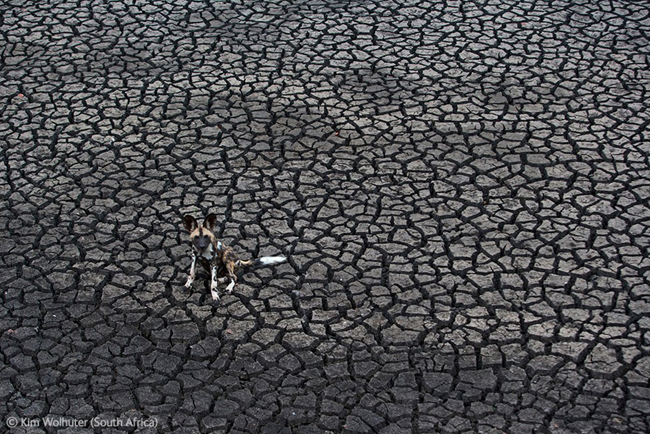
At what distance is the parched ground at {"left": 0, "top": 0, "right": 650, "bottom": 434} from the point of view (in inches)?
278

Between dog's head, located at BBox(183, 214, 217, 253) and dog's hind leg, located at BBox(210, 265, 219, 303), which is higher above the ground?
dog's head, located at BBox(183, 214, 217, 253)

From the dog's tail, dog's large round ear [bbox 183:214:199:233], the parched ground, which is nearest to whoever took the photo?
the parched ground

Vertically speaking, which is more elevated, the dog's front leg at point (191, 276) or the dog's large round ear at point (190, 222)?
the dog's large round ear at point (190, 222)

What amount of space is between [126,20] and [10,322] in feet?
21.2

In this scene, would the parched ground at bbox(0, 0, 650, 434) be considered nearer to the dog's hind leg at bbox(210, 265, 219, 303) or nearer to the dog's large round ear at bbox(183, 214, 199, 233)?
the dog's hind leg at bbox(210, 265, 219, 303)

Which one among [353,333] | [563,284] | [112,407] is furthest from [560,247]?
[112,407]

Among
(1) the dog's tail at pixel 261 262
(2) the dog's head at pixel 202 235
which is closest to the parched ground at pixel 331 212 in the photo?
(1) the dog's tail at pixel 261 262

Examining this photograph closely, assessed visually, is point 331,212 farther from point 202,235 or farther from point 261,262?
point 202,235

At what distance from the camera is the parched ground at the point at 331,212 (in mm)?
7062

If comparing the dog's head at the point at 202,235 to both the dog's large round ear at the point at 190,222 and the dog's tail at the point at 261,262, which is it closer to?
the dog's large round ear at the point at 190,222

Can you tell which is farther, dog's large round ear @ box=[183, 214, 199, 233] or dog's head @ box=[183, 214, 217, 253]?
dog's large round ear @ box=[183, 214, 199, 233]

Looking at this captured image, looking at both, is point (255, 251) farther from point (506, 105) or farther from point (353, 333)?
point (506, 105)

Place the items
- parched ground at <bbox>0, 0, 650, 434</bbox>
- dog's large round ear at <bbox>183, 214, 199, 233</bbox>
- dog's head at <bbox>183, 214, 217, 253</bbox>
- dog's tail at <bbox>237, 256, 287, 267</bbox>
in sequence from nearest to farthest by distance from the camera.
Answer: parched ground at <bbox>0, 0, 650, 434</bbox>, dog's head at <bbox>183, 214, 217, 253</bbox>, dog's large round ear at <bbox>183, 214, 199, 233</bbox>, dog's tail at <bbox>237, 256, 287, 267</bbox>

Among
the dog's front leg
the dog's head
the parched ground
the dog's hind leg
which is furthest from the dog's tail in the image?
the dog's head
